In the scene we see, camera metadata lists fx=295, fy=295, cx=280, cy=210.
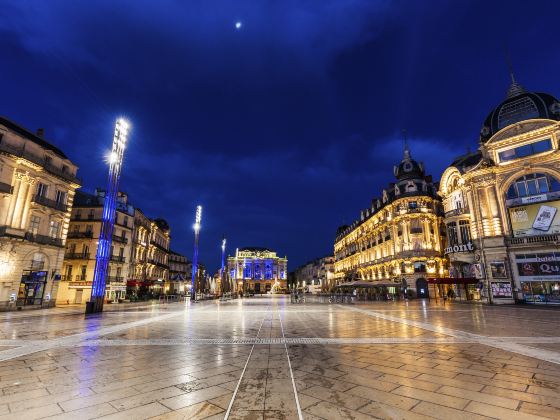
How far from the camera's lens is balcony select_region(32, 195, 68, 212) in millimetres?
27270

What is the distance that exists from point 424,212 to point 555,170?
1855cm

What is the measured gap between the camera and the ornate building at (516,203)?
28062mm

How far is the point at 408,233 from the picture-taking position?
46.2 metres

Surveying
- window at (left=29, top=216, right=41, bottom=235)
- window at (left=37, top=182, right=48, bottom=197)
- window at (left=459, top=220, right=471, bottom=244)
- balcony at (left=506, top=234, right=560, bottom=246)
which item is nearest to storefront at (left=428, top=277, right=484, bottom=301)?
window at (left=459, top=220, right=471, bottom=244)

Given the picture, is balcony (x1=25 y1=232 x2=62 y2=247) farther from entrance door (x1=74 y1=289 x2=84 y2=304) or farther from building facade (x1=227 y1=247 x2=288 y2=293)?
building facade (x1=227 y1=247 x2=288 y2=293)

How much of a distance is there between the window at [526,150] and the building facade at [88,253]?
48597 mm

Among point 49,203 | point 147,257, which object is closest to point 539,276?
point 49,203

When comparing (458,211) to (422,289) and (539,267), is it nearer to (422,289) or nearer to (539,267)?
(539,267)

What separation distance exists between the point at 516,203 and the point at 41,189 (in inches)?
1844

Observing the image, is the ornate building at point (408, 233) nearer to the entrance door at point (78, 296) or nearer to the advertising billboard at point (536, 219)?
the advertising billboard at point (536, 219)

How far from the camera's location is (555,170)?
28.2 m

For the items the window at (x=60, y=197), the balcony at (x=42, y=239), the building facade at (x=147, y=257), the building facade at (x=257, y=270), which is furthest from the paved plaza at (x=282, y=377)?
the building facade at (x=257, y=270)

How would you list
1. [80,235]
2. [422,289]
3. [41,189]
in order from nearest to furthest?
[41,189] → [80,235] → [422,289]

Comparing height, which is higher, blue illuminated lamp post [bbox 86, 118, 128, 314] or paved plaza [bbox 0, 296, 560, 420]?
blue illuminated lamp post [bbox 86, 118, 128, 314]
